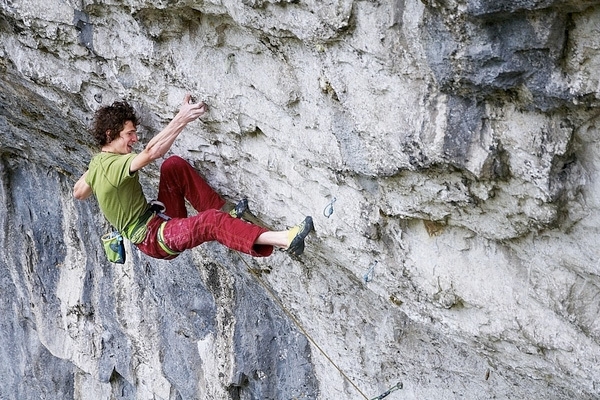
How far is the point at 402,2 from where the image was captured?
8.95ft

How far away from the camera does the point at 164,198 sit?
4453 millimetres

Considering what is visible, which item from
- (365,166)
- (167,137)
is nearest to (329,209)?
(365,166)

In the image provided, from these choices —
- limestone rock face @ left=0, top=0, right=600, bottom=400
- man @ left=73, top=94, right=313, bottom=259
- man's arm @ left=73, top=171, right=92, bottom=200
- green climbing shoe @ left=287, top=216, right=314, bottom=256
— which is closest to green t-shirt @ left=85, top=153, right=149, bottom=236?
man @ left=73, top=94, right=313, bottom=259

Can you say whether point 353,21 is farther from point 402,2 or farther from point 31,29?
point 31,29

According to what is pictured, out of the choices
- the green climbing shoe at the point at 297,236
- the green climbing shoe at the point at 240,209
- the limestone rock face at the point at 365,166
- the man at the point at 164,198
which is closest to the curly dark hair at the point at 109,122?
the man at the point at 164,198

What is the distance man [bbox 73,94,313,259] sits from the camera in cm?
371

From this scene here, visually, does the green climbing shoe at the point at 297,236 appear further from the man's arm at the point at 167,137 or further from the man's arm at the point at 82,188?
the man's arm at the point at 82,188

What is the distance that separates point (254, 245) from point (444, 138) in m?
1.24

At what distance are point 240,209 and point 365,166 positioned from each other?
1139 mm

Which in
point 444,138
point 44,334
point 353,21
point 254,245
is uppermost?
point 353,21

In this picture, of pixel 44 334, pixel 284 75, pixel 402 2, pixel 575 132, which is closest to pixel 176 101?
pixel 284 75

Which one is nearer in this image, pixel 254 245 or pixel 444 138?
pixel 444 138

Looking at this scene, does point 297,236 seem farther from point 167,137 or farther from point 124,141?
point 124,141

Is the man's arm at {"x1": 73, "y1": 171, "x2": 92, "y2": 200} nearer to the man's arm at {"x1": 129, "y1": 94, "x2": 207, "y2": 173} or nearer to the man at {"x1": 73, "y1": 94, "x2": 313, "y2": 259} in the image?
the man at {"x1": 73, "y1": 94, "x2": 313, "y2": 259}
